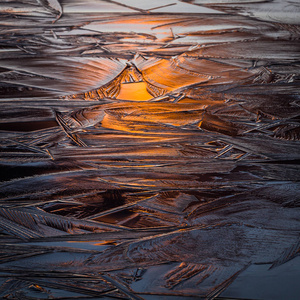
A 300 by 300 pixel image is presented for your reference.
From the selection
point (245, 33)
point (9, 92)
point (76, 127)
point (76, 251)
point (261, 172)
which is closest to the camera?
point (76, 251)

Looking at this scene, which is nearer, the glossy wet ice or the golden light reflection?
the glossy wet ice

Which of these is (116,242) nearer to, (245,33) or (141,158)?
(141,158)

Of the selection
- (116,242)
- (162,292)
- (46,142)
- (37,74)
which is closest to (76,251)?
(116,242)

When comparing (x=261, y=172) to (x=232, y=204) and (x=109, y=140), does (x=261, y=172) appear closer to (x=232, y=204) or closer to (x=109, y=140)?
(x=232, y=204)

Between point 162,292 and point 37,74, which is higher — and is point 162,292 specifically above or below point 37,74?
below

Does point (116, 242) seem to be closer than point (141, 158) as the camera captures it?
Yes

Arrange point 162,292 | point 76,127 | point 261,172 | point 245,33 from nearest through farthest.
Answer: point 162,292 < point 261,172 < point 76,127 < point 245,33

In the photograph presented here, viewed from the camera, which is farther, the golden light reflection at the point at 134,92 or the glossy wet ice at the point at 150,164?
the golden light reflection at the point at 134,92

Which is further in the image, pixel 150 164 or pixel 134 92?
pixel 134 92
